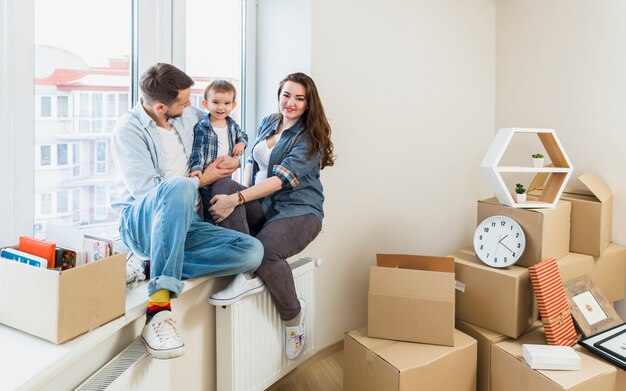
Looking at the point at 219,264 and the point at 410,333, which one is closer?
the point at 219,264

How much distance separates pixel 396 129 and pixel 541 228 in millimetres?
926

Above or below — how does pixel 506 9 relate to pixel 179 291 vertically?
above

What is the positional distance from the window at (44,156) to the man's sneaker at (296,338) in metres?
1.06

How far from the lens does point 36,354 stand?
3.46 feet

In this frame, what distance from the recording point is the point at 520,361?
6.07 feet

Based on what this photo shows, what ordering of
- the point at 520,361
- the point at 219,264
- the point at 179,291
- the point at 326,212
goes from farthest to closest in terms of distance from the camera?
the point at 326,212
the point at 520,361
the point at 219,264
the point at 179,291

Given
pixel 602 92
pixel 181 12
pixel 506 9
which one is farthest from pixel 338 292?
pixel 506 9

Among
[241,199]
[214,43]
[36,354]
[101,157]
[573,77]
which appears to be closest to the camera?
[36,354]

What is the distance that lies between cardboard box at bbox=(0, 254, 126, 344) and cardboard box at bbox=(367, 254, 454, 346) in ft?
3.65

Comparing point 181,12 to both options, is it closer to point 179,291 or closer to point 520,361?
point 179,291

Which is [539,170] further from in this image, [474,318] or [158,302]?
[158,302]

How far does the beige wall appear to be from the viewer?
236 centimetres

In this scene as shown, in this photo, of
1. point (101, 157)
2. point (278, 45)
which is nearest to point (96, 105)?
point (101, 157)

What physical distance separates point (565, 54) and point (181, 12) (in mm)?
2019
